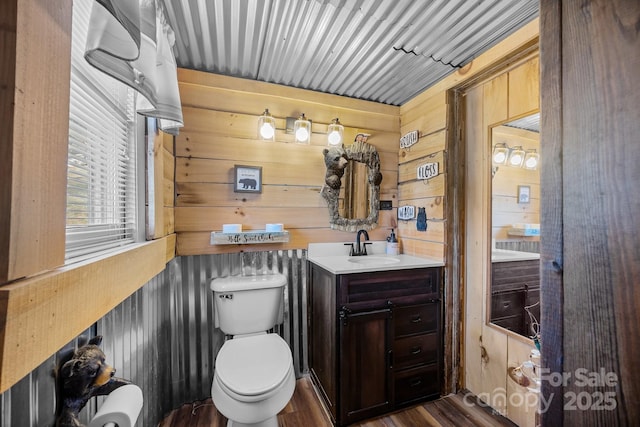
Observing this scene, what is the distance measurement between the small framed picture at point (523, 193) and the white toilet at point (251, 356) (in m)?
1.62

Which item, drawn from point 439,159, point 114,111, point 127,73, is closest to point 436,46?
point 439,159

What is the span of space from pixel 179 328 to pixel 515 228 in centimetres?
233

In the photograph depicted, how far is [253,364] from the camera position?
1.33 meters

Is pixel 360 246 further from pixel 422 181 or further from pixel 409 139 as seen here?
pixel 409 139

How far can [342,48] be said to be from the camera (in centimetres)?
156

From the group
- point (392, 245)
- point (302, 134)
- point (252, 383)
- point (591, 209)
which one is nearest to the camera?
point (591, 209)

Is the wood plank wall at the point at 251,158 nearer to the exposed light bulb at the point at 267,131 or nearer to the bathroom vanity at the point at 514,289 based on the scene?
the exposed light bulb at the point at 267,131

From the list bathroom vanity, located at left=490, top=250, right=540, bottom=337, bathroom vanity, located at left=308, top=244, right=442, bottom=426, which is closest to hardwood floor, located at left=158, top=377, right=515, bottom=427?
bathroom vanity, located at left=308, top=244, right=442, bottom=426

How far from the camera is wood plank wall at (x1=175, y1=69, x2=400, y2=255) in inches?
69.7

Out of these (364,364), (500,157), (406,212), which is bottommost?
(364,364)

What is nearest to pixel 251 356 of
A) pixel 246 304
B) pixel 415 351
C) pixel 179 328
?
pixel 246 304

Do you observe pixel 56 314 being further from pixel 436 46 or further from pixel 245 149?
pixel 436 46

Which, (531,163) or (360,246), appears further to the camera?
(360,246)

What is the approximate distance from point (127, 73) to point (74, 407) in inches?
37.4
